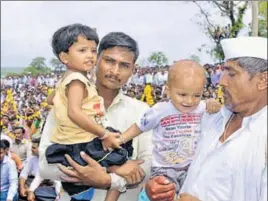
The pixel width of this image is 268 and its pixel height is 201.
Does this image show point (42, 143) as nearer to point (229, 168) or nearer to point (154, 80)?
point (229, 168)

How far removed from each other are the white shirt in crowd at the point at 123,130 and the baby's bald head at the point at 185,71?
1.15 ft

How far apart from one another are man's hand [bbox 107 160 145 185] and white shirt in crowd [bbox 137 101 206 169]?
0.39 feet

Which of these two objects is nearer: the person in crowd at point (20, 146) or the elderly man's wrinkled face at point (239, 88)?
the elderly man's wrinkled face at point (239, 88)

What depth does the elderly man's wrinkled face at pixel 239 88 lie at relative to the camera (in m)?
2.19

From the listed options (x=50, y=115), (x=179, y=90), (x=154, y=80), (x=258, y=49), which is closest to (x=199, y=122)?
(x=179, y=90)

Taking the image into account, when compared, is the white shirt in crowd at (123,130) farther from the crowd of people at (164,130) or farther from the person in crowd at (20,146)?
the person in crowd at (20,146)

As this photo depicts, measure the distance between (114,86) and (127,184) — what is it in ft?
1.69

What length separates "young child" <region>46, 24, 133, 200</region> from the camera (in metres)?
2.61

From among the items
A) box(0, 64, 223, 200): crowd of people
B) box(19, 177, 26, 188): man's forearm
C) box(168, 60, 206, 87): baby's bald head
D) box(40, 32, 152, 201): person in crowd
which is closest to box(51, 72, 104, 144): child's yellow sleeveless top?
box(40, 32, 152, 201): person in crowd

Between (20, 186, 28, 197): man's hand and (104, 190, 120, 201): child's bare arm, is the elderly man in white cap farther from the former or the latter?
(20, 186, 28, 197): man's hand

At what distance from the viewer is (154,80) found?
2036cm

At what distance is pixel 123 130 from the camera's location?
9.41 ft

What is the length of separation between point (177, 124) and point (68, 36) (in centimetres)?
72

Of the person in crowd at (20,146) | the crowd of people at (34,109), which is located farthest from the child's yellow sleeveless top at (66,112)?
the person in crowd at (20,146)
